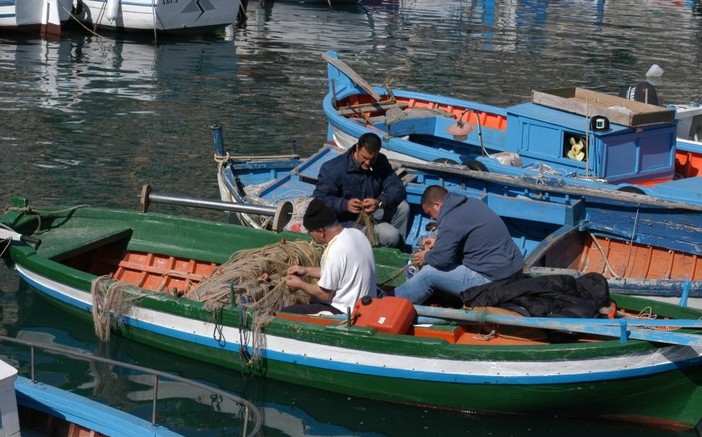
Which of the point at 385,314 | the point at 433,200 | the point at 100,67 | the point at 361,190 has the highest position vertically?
the point at 433,200

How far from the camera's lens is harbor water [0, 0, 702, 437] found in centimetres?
1016

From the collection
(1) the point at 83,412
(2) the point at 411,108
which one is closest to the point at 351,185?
(1) the point at 83,412

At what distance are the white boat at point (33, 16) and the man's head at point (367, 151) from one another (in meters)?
21.4

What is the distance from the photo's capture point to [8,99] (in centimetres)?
2250

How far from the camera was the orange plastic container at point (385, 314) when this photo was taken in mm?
9711

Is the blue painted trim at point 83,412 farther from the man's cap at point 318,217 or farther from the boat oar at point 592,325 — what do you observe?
the boat oar at point 592,325

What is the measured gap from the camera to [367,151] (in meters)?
11.8

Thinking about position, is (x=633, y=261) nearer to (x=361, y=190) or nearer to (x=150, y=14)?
(x=361, y=190)

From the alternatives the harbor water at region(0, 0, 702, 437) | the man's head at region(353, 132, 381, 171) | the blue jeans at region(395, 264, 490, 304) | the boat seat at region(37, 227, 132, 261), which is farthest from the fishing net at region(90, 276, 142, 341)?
the man's head at region(353, 132, 381, 171)

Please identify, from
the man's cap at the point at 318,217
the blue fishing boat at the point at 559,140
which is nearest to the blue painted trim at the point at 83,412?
the man's cap at the point at 318,217

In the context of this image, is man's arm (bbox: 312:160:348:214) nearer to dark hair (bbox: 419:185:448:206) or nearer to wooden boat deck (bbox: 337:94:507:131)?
dark hair (bbox: 419:185:448:206)

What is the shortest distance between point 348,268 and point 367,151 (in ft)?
7.67

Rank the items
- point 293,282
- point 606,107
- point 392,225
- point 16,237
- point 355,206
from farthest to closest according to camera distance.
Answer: point 606,107
point 392,225
point 355,206
point 16,237
point 293,282

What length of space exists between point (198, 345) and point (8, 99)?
13.6 meters
